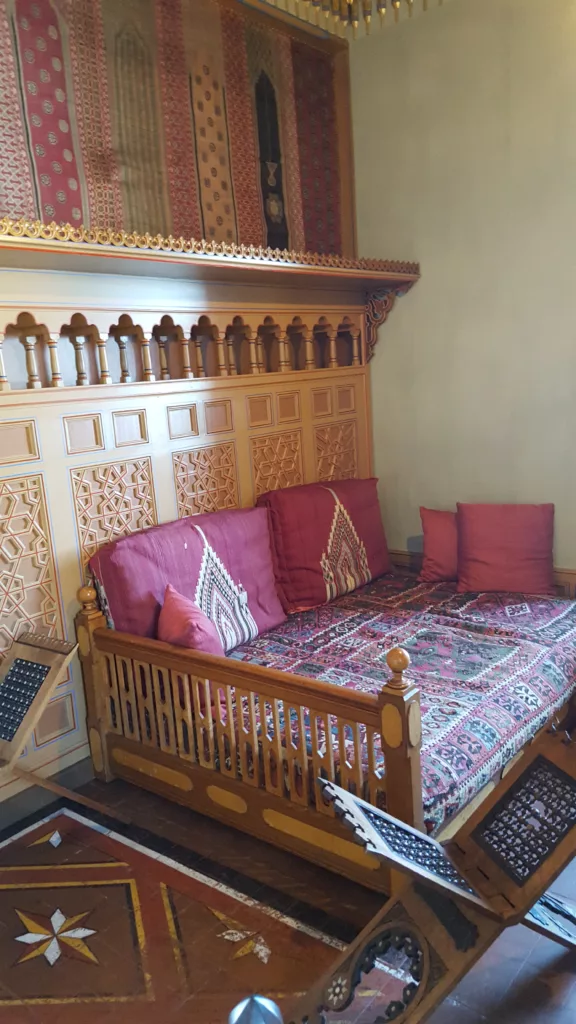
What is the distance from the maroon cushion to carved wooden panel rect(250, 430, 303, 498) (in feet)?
1.09

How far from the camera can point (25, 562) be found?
2938mm

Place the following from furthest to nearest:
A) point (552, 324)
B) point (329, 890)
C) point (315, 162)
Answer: point (315, 162)
point (552, 324)
point (329, 890)

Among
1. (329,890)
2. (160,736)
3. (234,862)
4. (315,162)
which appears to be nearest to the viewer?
(329,890)

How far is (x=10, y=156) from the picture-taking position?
297cm

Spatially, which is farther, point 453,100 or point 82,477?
point 453,100

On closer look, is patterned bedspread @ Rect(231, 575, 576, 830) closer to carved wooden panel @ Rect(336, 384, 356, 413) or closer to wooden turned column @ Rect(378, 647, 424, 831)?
wooden turned column @ Rect(378, 647, 424, 831)

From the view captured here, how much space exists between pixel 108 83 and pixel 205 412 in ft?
4.92

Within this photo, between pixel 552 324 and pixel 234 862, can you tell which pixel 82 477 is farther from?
pixel 552 324

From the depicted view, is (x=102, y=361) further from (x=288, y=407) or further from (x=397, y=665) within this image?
(x=397, y=665)

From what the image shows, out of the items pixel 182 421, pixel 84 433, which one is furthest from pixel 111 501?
pixel 182 421

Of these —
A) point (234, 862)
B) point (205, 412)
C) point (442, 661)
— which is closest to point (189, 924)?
point (234, 862)

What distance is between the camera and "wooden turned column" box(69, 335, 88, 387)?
125 inches

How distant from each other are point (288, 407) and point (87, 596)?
165 cm

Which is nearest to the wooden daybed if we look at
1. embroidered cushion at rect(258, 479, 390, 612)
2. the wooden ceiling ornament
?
embroidered cushion at rect(258, 479, 390, 612)
